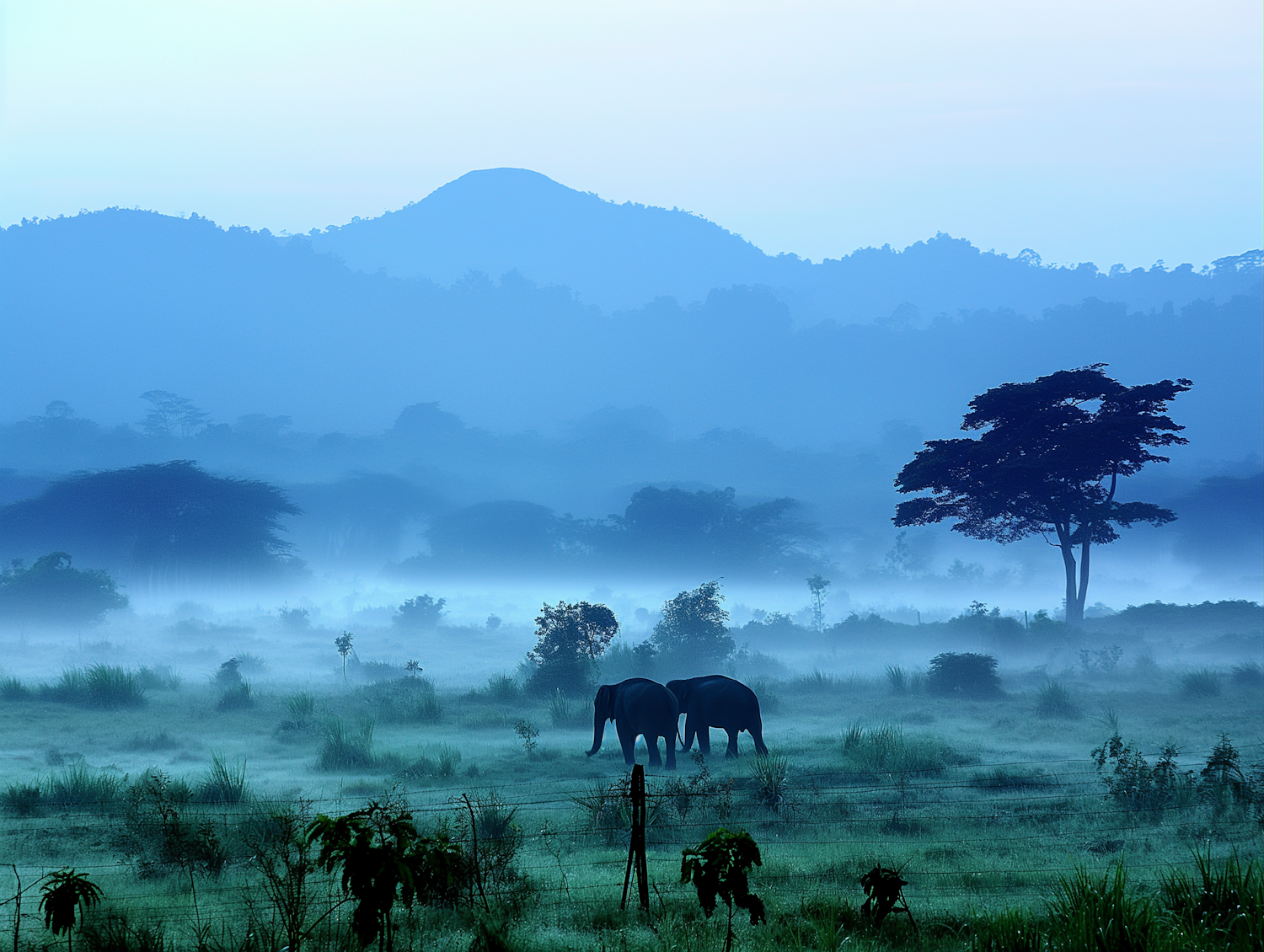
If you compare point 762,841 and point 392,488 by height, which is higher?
point 392,488

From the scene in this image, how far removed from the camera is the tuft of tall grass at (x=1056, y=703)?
2728cm

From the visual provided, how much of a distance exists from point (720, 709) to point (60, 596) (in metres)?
49.3

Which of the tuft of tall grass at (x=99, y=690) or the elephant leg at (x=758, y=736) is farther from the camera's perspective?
the tuft of tall grass at (x=99, y=690)

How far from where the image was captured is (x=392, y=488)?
156 m

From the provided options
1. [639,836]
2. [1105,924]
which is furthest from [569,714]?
[1105,924]

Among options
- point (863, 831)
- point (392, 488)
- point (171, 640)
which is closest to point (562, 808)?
point (863, 831)

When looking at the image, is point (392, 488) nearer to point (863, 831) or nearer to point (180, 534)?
point (180, 534)

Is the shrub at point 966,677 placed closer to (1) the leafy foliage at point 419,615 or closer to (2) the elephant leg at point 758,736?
(2) the elephant leg at point 758,736

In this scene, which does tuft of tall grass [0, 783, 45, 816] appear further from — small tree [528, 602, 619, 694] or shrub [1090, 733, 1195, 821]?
small tree [528, 602, 619, 694]

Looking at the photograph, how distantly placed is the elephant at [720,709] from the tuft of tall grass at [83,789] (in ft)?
36.7

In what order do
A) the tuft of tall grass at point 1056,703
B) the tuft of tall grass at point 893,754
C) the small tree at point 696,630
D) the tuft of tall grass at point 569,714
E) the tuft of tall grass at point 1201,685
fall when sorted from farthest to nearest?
the small tree at point 696,630, the tuft of tall grass at point 1201,685, the tuft of tall grass at point 569,714, the tuft of tall grass at point 1056,703, the tuft of tall grass at point 893,754

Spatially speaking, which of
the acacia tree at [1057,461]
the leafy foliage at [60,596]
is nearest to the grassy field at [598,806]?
the acacia tree at [1057,461]

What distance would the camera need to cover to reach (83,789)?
634 inches

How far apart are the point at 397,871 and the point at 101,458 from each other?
171 metres
